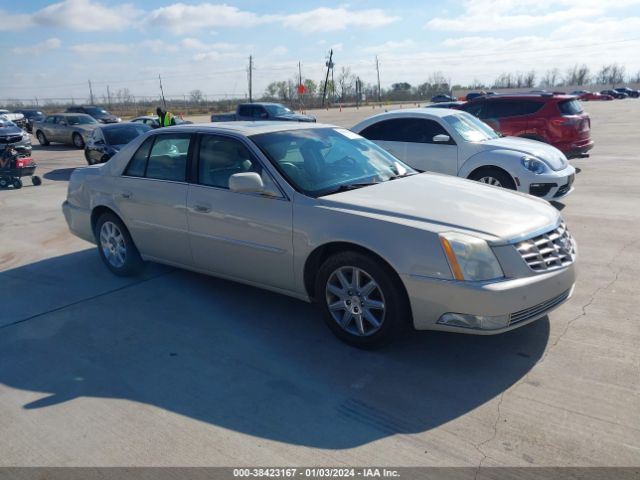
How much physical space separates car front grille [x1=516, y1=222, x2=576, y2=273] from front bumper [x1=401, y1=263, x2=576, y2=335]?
6cm

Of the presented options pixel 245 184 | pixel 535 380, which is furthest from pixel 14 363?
pixel 535 380

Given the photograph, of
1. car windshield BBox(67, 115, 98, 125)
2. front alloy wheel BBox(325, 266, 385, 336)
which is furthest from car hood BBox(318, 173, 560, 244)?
car windshield BBox(67, 115, 98, 125)

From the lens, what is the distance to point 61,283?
5805 mm

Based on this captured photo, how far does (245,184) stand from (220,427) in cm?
186

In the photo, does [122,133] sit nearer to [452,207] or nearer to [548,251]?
[452,207]

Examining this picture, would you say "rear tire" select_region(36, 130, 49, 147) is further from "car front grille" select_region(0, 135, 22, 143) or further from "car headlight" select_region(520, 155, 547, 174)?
"car headlight" select_region(520, 155, 547, 174)

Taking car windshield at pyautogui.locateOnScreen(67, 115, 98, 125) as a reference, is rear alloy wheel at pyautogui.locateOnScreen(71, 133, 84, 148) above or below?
below

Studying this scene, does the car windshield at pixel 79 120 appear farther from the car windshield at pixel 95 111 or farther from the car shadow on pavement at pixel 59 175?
the car windshield at pixel 95 111

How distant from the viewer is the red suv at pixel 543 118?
1170cm

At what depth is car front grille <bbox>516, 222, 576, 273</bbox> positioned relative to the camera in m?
3.68

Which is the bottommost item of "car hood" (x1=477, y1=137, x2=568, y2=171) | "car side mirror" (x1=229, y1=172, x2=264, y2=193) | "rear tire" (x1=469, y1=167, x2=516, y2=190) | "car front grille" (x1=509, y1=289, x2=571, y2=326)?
"car front grille" (x1=509, y1=289, x2=571, y2=326)

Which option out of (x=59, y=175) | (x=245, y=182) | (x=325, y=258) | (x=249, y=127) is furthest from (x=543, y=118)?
(x=59, y=175)

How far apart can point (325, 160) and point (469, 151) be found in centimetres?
421

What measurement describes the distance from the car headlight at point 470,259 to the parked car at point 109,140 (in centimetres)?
1276
